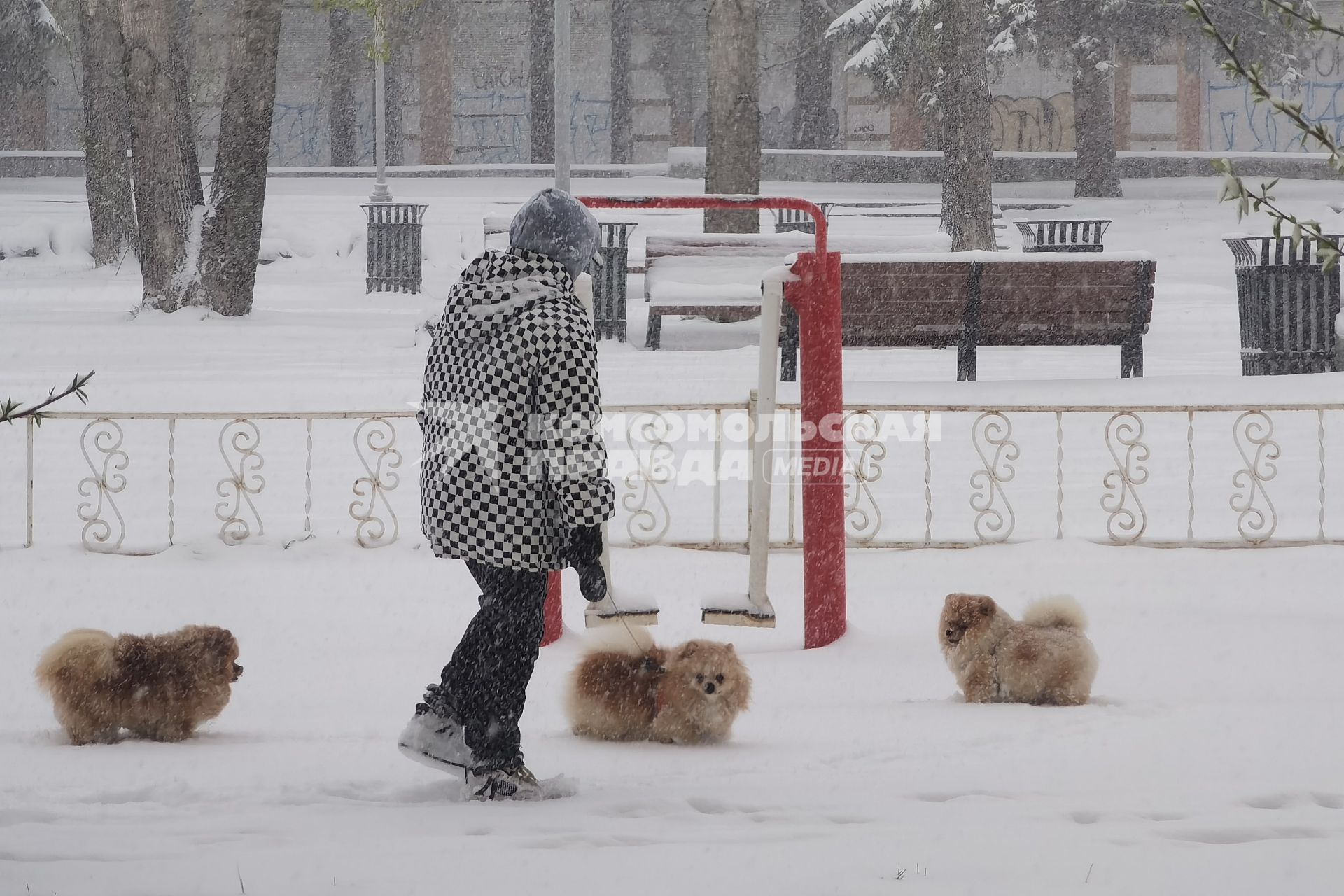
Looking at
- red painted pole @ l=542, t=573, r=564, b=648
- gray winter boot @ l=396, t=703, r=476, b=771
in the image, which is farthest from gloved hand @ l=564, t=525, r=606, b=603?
red painted pole @ l=542, t=573, r=564, b=648

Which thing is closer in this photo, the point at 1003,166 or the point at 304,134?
the point at 1003,166

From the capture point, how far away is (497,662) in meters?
3.75

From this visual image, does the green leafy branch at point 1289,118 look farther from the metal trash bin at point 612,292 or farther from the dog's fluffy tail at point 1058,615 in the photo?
the metal trash bin at point 612,292

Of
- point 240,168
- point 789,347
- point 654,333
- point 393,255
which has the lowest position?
point 789,347

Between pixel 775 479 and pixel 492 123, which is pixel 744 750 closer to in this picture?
pixel 775 479

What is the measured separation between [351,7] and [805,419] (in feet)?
42.2

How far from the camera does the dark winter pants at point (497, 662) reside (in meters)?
3.71

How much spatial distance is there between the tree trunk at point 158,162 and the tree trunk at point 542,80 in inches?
744

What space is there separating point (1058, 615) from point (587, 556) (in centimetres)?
204

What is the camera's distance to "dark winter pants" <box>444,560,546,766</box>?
A: 371cm

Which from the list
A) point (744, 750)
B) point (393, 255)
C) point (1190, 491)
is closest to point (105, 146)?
point (393, 255)

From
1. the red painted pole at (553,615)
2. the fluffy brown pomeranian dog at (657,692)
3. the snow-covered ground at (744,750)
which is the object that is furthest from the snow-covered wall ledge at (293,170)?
the fluffy brown pomeranian dog at (657,692)

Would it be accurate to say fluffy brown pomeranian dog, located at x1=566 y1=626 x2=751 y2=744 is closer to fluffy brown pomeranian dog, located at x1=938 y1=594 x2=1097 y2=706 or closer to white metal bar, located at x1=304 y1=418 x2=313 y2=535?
fluffy brown pomeranian dog, located at x1=938 y1=594 x2=1097 y2=706

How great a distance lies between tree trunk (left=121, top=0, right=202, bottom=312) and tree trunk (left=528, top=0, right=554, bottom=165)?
18888 mm
